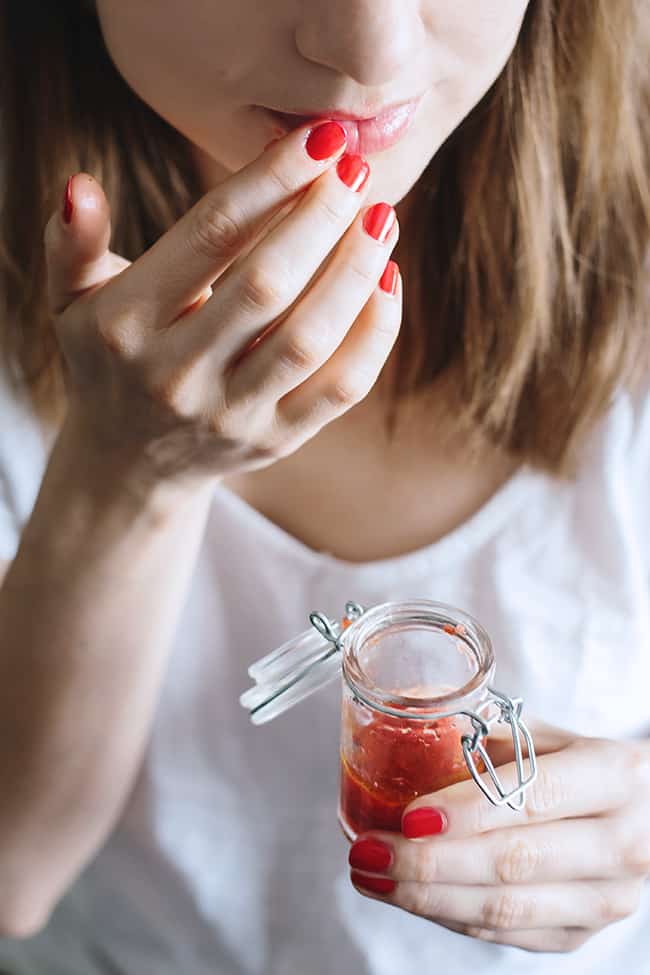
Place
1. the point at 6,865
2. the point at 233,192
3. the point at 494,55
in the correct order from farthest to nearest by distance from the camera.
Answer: the point at 6,865 → the point at 494,55 → the point at 233,192

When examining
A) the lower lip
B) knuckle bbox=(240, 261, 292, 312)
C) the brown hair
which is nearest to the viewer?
knuckle bbox=(240, 261, 292, 312)

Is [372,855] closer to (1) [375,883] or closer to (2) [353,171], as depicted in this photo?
(1) [375,883]

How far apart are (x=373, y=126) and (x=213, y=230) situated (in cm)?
17

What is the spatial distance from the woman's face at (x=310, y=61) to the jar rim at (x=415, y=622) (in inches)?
12.6

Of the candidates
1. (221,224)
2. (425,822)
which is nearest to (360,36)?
(221,224)

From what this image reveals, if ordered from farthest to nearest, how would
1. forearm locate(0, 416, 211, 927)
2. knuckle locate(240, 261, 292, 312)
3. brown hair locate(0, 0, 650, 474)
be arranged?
brown hair locate(0, 0, 650, 474), forearm locate(0, 416, 211, 927), knuckle locate(240, 261, 292, 312)

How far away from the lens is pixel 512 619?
3.52ft

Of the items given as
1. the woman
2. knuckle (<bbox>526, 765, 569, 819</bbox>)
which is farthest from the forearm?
knuckle (<bbox>526, 765, 569, 819</bbox>)

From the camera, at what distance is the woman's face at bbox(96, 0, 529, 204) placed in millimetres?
707

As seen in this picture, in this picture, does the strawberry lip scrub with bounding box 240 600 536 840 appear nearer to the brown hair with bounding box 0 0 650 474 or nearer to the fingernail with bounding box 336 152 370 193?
the fingernail with bounding box 336 152 370 193

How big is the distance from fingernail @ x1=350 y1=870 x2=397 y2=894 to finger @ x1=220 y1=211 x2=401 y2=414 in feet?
1.07

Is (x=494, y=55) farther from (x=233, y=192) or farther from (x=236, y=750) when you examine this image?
(x=236, y=750)

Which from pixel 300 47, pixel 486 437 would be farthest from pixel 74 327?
pixel 486 437

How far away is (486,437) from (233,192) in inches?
20.3
